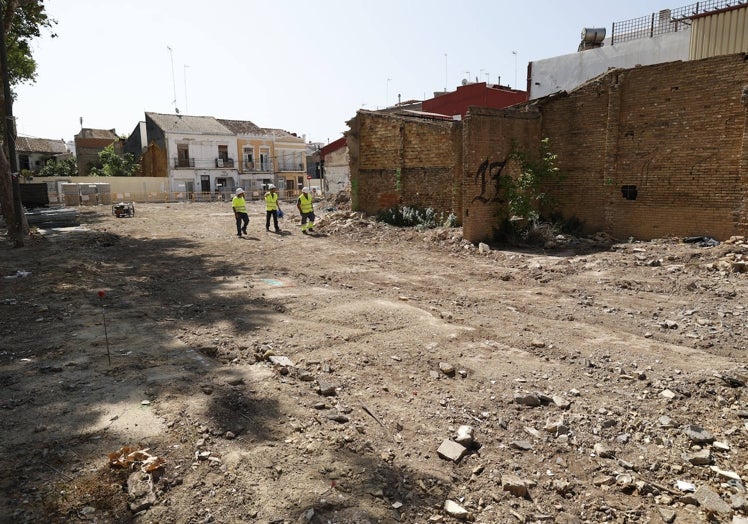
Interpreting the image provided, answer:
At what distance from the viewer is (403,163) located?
54.9ft

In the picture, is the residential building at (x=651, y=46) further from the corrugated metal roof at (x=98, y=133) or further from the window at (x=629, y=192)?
the corrugated metal roof at (x=98, y=133)

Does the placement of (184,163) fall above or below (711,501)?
above

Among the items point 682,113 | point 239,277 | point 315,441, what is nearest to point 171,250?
point 239,277

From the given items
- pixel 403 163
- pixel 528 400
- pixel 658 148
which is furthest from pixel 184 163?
pixel 528 400

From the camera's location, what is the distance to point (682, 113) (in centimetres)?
1132

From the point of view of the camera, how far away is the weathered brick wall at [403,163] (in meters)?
15.3

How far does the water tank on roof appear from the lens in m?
20.5

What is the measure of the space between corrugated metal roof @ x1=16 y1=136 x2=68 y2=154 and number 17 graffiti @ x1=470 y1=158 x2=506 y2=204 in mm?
55556

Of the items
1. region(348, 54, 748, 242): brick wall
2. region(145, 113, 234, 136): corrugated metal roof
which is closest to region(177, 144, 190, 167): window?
region(145, 113, 234, 136): corrugated metal roof

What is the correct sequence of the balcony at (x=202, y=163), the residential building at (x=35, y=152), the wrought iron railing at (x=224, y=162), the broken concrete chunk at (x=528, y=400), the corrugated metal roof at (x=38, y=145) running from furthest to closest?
the corrugated metal roof at (x=38, y=145), the residential building at (x=35, y=152), the wrought iron railing at (x=224, y=162), the balcony at (x=202, y=163), the broken concrete chunk at (x=528, y=400)

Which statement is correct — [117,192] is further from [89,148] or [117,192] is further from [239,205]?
[239,205]

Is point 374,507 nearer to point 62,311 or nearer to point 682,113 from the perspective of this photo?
point 62,311

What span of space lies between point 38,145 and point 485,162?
59.2 m

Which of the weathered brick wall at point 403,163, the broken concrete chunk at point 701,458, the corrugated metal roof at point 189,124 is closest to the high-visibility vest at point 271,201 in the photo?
the weathered brick wall at point 403,163
